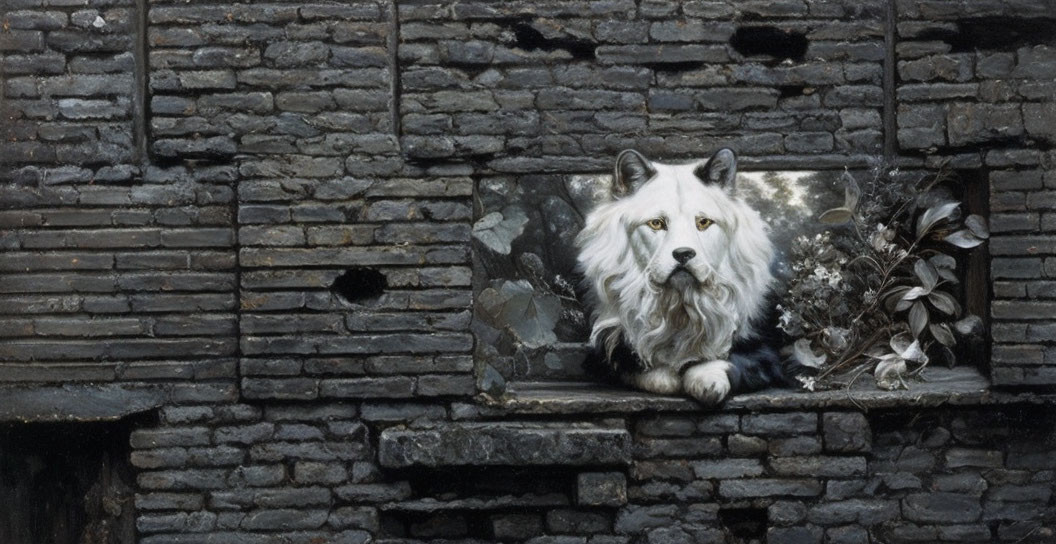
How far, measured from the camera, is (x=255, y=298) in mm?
4922

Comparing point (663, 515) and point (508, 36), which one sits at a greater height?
point (508, 36)

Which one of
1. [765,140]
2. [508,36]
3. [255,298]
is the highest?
[508,36]

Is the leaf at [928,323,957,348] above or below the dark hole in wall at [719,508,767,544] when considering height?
above

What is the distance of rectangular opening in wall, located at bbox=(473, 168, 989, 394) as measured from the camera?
505cm

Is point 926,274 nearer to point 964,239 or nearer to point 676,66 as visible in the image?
point 964,239

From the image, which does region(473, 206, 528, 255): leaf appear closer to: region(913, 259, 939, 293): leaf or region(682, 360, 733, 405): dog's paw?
region(682, 360, 733, 405): dog's paw

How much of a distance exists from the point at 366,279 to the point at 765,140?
6.22ft

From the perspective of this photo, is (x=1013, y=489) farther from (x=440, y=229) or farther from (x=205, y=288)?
(x=205, y=288)

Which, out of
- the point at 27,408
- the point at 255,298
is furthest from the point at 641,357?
the point at 27,408

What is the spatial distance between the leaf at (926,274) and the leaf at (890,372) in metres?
0.35

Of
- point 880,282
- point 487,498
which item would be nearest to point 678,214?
point 880,282

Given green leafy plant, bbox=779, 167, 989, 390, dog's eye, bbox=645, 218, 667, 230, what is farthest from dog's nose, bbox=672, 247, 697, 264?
green leafy plant, bbox=779, 167, 989, 390

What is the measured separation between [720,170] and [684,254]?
445mm

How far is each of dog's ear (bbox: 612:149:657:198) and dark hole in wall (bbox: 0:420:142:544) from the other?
2.50m
